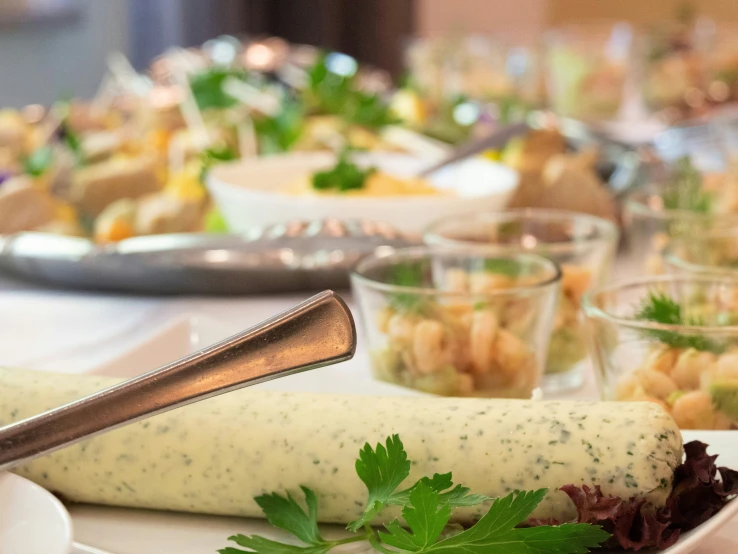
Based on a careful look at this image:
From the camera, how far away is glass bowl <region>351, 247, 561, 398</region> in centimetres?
92

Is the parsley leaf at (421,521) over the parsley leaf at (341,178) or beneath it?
beneath

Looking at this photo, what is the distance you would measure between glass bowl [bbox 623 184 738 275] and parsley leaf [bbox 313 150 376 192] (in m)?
0.40

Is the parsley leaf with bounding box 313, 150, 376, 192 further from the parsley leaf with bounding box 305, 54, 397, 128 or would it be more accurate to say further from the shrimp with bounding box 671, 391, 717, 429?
the shrimp with bounding box 671, 391, 717, 429

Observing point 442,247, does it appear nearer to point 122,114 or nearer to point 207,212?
point 207,212

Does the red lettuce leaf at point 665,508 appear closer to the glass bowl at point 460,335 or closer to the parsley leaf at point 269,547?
the parsley leaf at point 269,547

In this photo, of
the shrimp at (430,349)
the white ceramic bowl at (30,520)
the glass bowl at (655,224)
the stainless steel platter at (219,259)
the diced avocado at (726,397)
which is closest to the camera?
the white ceramic bowl at (30,520)

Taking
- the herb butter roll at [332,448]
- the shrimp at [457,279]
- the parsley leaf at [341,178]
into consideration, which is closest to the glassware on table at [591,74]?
the parsley leaf at [341,178]

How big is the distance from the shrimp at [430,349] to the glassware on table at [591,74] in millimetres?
2154

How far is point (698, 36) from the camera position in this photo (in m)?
3.12

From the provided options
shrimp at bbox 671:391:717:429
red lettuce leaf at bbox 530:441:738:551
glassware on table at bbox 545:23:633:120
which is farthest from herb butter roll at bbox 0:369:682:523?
glassware on table at bbox 545:23:633:120

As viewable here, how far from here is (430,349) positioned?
921 mm

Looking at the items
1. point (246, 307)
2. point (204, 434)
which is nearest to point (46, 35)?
point (246, 307)

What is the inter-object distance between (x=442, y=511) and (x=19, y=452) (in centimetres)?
26

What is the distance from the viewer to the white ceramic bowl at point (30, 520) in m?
0.59
